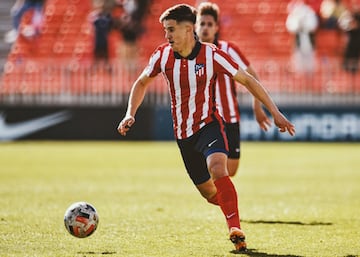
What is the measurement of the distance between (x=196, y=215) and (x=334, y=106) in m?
13.4

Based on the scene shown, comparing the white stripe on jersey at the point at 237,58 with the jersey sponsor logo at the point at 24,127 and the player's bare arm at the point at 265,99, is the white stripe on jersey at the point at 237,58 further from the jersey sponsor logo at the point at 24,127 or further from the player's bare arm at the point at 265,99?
the jersey sponsor logo at the point at 24,127

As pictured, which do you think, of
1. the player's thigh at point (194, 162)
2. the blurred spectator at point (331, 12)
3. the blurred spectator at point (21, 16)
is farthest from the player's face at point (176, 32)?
the blurred spectator at point (21, 16)

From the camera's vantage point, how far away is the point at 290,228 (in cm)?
929

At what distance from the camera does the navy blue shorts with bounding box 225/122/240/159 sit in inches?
436

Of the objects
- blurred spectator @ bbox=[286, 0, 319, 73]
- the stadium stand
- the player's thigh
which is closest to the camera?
the player's thigh

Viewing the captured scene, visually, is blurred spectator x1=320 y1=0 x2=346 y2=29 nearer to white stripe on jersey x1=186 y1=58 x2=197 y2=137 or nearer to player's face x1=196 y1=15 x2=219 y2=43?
player's face x1=196 y1=15 x2=219 y2=43

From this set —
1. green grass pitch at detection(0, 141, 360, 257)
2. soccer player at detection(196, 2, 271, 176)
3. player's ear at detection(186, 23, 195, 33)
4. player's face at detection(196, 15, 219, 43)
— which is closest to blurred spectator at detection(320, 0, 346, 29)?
green grass pitch at detection(0, 141, 360, 257)

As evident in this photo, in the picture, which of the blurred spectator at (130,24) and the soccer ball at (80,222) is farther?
the blurred spectator at (130,24)

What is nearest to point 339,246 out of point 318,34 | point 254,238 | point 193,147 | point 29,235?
point 254,238

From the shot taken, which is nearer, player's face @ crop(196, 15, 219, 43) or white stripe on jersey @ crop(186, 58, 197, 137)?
white stripe on jersey @ crop(186, 58, 197, 137)

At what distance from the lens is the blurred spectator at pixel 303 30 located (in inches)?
976

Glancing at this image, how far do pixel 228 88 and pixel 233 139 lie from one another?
629mm

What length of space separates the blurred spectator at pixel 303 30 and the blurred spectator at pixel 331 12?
1.55ft

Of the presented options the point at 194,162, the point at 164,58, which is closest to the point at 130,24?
the point at 194,162
